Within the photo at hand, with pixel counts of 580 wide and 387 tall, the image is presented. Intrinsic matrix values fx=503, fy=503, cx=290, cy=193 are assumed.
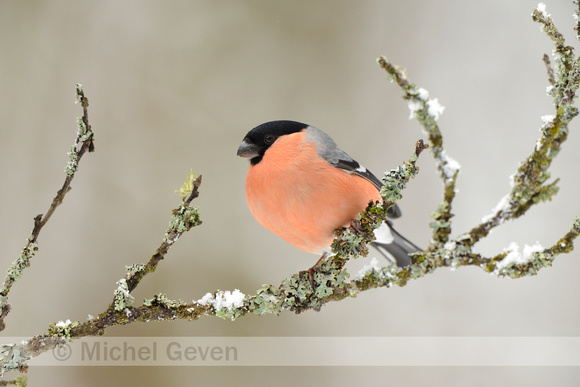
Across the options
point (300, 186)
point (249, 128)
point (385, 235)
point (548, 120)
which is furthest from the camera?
point (249, 128)

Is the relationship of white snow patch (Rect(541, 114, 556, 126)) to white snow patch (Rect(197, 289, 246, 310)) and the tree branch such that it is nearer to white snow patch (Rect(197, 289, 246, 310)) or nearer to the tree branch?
white snow patch (Rect(197, 289, 246, 310))

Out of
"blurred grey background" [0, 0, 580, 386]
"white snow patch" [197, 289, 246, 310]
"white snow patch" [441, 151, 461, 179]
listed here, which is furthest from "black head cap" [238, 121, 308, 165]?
"blurred grey background" [0, 0, 580, 386]

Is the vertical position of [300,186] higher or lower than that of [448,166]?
higher

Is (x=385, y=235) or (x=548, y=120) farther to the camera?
(x=385, y=235)

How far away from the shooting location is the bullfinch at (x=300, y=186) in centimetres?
103

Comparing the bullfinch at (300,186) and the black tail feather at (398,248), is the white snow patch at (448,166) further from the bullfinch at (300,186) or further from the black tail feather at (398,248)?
the black tail feather at (398,248)

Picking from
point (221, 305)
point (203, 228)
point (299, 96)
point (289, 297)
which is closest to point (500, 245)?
point (299, 96)

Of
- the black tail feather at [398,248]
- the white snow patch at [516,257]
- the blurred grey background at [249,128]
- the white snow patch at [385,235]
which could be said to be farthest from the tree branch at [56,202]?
the blurred grey background at [249,128]

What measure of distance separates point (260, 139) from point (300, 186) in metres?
0.14

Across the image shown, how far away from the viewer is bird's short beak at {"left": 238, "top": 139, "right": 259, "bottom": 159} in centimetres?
107

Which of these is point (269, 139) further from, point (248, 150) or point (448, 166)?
point (448, 166)

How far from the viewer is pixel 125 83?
6.90 ft

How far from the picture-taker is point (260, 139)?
1.09 m

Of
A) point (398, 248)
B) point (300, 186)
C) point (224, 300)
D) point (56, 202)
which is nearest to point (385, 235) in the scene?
point (398, 248)
